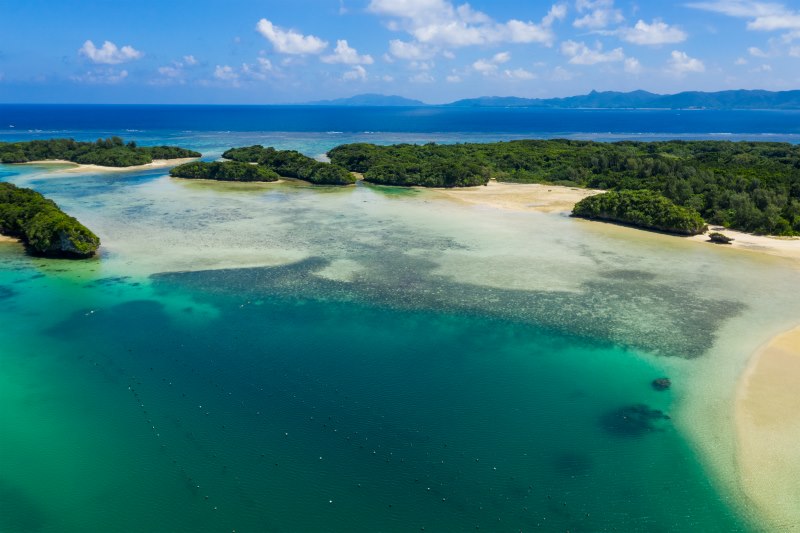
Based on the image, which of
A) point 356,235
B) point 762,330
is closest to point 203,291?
point 356,235

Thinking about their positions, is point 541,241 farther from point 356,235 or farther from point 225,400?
point 225,400

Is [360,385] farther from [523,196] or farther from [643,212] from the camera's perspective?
[523,196]

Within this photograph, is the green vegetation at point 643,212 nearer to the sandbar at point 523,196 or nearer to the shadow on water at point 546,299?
the sandbar at point 523,196

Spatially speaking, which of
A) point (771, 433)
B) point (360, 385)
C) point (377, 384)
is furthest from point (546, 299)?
point (360, 385)

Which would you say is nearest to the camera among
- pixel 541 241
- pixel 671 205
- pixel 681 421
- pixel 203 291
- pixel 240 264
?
pixel 681 421

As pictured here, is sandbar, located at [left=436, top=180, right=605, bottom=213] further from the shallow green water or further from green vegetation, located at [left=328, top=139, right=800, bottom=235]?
the shallow green water

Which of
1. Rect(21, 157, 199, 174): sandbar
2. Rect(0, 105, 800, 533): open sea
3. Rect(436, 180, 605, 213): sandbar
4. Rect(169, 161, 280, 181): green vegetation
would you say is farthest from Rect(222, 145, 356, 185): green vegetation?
Rect(0, 105, 800, 533): open sea
